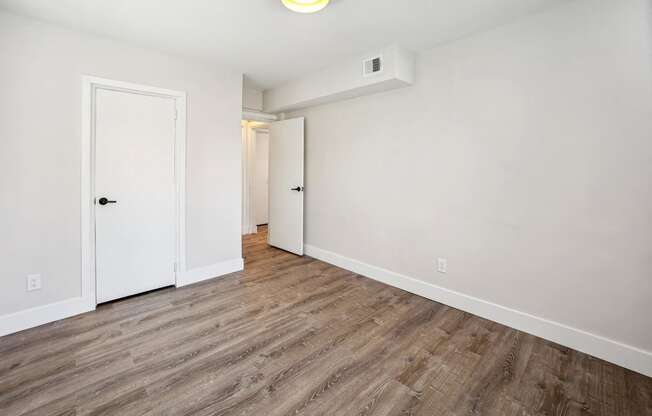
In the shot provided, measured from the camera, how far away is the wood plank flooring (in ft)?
5.56

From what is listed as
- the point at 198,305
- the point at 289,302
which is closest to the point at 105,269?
the point at 198,305

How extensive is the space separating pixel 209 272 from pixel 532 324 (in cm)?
314

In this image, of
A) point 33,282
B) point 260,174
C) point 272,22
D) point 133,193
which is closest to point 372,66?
point 272,22

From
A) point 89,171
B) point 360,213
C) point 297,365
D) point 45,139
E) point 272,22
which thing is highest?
point 272,22

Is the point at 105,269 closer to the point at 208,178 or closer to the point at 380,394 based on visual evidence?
the point at 208,178

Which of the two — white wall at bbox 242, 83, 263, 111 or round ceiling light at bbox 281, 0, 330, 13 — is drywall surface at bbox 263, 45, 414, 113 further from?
round ceiling light at bbox 281, 0, 330, 13

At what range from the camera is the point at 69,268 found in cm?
265

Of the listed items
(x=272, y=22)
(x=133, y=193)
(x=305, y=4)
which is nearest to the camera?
(x=305, y=4)

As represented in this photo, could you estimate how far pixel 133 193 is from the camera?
2.96 meters

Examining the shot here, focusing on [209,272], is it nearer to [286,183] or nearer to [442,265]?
[286,183]

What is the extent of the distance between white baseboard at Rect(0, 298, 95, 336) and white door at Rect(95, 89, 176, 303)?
0.50 ft

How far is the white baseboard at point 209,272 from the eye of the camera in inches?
132

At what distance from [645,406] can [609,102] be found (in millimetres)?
1811

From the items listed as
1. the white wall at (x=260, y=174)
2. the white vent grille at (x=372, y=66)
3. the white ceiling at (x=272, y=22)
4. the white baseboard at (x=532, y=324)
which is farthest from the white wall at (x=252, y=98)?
the white baseboard at (x=532, y=324)
